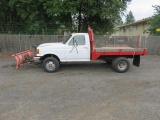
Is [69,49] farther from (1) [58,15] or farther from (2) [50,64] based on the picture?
(1) [58,15]

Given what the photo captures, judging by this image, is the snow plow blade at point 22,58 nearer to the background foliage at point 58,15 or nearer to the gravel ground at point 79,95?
the gravel ground at point 79,95

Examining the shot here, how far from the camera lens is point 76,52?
25.7ft

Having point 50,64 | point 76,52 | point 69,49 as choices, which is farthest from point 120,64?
point 50,64

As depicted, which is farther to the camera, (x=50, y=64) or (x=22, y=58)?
(x=22, y=58)

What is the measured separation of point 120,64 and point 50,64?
10.8 ft

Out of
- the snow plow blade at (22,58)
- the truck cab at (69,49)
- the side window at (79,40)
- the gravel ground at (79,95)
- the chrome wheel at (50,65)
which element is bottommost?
the gravel ground at (79,95)

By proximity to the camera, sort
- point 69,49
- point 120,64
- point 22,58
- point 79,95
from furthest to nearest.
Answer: point 22,58 → point 120,64 → point 69,49 → point 79,95

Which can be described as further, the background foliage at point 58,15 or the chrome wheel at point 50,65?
the background foliage at point 58,15

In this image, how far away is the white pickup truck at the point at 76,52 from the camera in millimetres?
7734

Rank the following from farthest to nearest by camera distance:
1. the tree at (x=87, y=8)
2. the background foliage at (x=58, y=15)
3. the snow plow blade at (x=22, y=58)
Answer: the background foliage at (x=58, y=15) → the tree at (x=87, y=8) → the snow plow blade at (x=22, y=58)

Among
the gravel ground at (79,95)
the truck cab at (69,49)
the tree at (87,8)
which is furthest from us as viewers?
the tree at (87,8)

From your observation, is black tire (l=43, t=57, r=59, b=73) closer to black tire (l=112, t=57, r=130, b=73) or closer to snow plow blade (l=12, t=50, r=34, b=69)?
snow plow blade (l=12, t=50, r=34, b=69)

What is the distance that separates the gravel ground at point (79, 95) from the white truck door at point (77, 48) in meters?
0.80

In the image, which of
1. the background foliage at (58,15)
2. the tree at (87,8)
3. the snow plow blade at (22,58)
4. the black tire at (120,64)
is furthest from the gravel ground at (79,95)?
the background foliage at (58,15)
